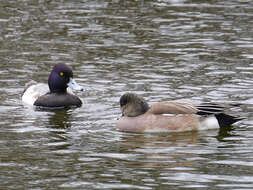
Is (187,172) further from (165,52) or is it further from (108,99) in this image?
Answer: (165,52)

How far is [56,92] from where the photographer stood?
15.8 metres

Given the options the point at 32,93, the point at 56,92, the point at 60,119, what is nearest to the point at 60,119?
the point at 60,119

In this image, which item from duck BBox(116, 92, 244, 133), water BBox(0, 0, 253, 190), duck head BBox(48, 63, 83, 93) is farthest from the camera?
duck head BBox(48, 63, 83, 93)

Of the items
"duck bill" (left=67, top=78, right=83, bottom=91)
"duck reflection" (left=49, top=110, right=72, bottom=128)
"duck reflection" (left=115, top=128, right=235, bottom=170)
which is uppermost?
"duck bill" (left=67, top=78, right=83, bottom=91)

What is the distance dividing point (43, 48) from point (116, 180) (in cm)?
1025

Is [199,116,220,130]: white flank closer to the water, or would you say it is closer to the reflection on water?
the water

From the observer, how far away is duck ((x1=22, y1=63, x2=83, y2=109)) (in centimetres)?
1527

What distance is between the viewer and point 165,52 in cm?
1878

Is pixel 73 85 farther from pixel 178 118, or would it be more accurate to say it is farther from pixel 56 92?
pixel 178 118

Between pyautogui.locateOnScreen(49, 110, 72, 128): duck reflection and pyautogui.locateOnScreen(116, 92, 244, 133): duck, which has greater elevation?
pyautogui.locateOnScreen(116, 92, 244, 133): duck

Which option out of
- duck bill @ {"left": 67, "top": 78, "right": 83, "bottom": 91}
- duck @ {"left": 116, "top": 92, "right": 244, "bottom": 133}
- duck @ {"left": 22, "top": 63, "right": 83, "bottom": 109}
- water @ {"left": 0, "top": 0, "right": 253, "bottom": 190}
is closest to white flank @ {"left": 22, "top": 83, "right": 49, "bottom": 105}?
duck @ {"left": 22, "top": 63, "right": 83, "bottom": 109}

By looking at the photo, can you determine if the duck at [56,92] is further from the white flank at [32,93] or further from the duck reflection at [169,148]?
the duck reflection at [169,148]

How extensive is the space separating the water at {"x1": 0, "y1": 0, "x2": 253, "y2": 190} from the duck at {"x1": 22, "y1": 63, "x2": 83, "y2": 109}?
0.28m

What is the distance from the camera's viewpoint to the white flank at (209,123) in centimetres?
1275
